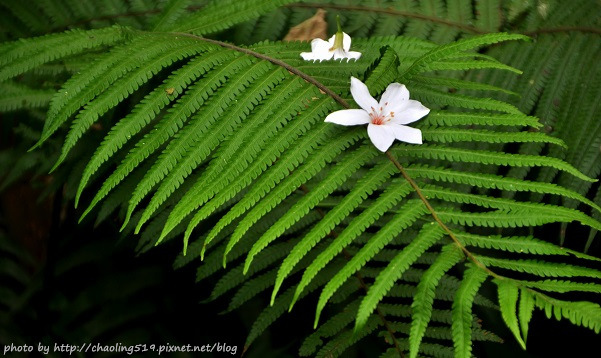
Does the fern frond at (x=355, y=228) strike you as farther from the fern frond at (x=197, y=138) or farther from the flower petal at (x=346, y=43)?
the flower petal at (x=346, y=43)

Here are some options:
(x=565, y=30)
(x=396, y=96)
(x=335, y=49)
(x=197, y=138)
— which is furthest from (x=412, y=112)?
(x=565, y=30)

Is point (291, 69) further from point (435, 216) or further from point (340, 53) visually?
point (435, 216)

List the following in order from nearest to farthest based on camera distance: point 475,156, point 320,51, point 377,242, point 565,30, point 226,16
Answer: point 377,242, point 475,156, point 226,16, point 320,51, point 565,30

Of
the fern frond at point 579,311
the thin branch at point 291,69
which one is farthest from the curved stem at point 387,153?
the fern frond at point 579,311

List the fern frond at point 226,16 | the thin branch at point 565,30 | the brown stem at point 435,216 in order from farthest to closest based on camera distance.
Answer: the thin branch at point 565,30 < the fern frond at point 226,16 < the brown stem at point 435,216

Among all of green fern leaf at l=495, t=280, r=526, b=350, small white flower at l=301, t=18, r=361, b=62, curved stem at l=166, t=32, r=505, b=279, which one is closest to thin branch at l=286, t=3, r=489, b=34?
small white flower at l=301, t=18, r=361, b=62

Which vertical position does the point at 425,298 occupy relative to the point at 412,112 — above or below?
below

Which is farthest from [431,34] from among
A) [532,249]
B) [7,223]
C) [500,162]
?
[7,223]

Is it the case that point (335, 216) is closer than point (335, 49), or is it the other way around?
point (335, 216)
